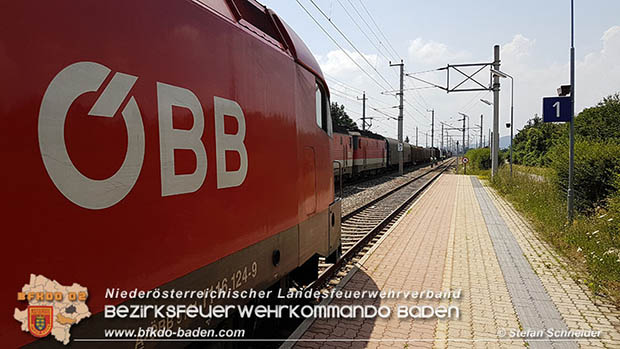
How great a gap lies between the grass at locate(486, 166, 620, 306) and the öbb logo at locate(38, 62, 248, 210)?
5997mm

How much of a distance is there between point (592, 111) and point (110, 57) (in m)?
36.7

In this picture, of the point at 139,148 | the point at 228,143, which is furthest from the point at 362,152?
the point at 139,148

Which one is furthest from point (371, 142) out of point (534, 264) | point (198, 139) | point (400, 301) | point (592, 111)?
point (198, 139)

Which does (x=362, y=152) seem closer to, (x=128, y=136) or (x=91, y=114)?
(x=128, y=136)

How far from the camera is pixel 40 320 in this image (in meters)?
1.80

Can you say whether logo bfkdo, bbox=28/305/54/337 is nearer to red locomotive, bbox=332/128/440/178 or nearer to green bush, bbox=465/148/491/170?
red locomotive, bbox=332/128/440/178

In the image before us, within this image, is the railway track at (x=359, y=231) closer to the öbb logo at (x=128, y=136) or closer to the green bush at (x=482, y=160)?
the öbb logo at (x=128, y=136)

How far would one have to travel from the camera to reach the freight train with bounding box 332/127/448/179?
22.2 m

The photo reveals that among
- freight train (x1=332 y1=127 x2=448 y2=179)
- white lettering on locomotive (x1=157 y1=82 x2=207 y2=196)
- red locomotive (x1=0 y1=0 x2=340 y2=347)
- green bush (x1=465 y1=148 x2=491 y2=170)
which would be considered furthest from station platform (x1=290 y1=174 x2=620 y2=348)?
green bush (x1=465 y1=148 x2=491 y2=170)

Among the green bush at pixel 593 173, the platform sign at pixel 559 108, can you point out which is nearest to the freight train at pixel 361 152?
the platform sign at pixel 559 108

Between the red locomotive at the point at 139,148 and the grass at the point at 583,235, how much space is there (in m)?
5.11

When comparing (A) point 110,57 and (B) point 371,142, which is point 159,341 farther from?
(B) point 371,142

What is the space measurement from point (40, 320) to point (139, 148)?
0.91m

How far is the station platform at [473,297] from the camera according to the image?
15.9ft
